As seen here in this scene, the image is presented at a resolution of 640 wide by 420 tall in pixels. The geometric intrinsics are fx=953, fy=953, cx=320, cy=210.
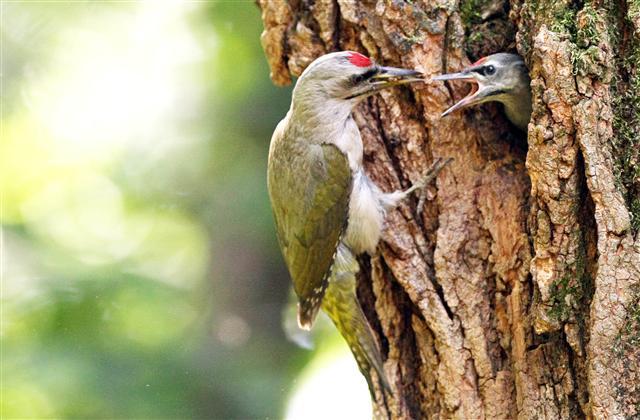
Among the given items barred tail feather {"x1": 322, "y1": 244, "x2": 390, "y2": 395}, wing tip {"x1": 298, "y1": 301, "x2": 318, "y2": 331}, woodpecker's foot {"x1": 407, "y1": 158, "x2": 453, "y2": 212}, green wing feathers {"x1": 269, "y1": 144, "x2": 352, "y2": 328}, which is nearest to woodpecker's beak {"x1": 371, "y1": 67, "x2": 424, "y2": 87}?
woodpecker's foot {"x1": 407, "y1": 158, "x2": 453, "y2": 212}

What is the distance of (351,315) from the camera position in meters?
4.19

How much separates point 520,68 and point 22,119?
5.18 m

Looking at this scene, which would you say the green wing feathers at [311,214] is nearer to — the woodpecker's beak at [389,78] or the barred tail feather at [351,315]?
the barred tail feather at [351,315]

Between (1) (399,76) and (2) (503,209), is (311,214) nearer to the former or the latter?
(1) (399,76)

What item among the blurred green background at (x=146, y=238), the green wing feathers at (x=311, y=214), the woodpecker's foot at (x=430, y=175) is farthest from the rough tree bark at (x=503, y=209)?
the blurred green background at (x=146, y=238)

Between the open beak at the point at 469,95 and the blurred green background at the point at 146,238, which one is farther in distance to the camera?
the blurred green background at the point at 146,238

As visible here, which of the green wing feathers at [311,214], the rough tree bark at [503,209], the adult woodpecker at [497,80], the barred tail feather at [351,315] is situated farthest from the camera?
the green wing feathers at [311,214]

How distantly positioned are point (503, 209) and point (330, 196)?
984 mm

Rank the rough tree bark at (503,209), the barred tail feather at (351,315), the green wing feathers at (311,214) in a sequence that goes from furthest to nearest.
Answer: the green wing feathers at (311,214), the barred tail feather at (351,315), the rough tree bark at (503,209)

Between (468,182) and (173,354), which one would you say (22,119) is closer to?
(173,354)

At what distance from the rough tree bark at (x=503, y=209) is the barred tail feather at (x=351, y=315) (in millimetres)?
66

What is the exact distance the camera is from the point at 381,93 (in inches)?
164

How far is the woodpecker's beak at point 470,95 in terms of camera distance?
12.6ft

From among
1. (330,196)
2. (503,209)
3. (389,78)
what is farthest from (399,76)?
(330,196)
